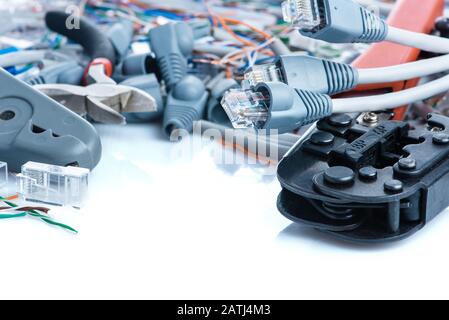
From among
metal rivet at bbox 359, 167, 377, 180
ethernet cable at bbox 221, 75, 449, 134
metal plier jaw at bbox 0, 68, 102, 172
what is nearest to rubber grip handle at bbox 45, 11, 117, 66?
metal plier jaw at bbox 0, 68, 102, 172

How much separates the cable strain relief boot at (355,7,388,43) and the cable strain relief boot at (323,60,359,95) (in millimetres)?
29

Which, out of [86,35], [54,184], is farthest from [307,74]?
[86,35]

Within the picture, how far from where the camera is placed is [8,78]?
67 cm

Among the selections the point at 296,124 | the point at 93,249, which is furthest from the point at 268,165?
the point at 93,249

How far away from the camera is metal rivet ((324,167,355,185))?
1.78 ft

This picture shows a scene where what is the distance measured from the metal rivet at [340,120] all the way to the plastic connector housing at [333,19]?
7cm

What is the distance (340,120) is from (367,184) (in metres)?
0.11

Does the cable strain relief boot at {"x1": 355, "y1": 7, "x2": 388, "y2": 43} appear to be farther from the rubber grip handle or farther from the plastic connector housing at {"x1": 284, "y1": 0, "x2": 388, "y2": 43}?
the rubber grip handle

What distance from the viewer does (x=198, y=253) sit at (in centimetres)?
56

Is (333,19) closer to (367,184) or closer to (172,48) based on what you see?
(367,184)

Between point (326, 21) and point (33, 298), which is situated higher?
point (326, 21)

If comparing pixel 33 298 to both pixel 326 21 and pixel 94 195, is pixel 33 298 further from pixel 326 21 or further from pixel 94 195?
pixel 326 21
